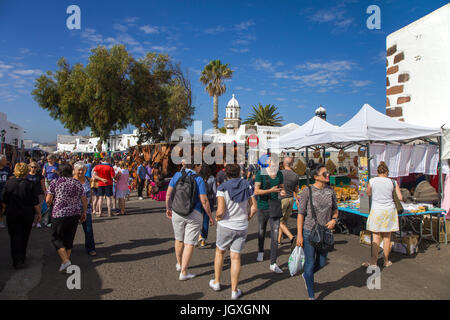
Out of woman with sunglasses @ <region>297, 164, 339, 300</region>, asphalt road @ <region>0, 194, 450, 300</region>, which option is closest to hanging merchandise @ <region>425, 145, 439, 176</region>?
asphalt road @ <region>0, 194, 450, 300</region>

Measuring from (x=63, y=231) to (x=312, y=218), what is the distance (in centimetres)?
367

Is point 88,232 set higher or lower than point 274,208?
Answer: lower

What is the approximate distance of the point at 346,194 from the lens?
8.88 metres

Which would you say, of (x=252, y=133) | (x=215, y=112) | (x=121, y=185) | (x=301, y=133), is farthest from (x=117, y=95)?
(x=215, y=112)

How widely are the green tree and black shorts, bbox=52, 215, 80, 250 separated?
16741mm

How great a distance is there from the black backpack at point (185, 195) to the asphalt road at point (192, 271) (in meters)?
1.09

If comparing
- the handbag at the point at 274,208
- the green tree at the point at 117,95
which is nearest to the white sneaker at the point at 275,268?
the handbag at the point at 274,208

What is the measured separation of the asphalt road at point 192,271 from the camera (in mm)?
3844

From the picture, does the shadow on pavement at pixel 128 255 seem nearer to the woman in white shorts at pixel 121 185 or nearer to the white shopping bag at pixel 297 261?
the white shopping bag at pixel 297 261

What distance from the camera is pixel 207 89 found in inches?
1674

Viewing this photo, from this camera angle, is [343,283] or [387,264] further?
[387,264]

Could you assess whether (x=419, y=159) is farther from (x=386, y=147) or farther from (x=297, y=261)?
(x=297, y=261)
